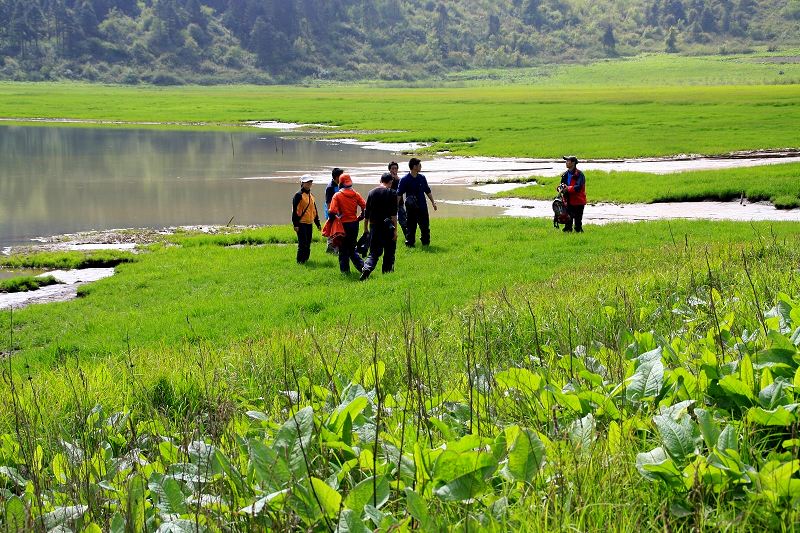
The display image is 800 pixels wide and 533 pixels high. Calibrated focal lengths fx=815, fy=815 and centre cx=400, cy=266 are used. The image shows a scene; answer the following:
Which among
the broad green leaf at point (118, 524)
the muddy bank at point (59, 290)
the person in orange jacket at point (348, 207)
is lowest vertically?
the muddy bank at point (59, 290)

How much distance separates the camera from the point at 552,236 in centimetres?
2400

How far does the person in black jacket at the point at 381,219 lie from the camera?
1722 centimetres

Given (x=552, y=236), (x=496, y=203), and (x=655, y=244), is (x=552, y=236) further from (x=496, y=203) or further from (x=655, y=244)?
(x=496, y=203)

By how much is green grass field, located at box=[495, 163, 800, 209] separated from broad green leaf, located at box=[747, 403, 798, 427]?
29.2m

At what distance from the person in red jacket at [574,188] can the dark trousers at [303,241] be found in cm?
689

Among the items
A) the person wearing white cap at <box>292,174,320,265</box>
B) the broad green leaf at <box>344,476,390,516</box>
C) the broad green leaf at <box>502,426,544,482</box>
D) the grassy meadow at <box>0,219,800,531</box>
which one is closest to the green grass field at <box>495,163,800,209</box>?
the person wearing white cap at <box>292,174,320,265</box>

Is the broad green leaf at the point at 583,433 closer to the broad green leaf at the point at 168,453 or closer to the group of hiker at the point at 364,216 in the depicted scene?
the broad green leaf at the point at 168,453

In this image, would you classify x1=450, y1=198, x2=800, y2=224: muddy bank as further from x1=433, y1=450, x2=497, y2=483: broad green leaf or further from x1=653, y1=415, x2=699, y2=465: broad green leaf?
x1=433, y1=450, x2=497, y2=483: broad green leaf

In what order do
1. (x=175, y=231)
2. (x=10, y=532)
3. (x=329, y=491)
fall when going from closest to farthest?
(x=329, y=491) < (x=10, y=532) < (x=175, y=231)

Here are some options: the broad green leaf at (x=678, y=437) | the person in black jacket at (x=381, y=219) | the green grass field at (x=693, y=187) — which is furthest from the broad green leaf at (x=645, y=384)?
the green grass field at (x=693, y=187)

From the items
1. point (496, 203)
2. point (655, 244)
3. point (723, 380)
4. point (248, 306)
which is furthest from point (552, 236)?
point (723, 380)

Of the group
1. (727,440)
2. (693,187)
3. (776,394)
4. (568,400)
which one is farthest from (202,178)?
(727,440)

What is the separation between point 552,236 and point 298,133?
66.6 meters

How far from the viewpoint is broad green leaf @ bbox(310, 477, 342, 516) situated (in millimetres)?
3125
